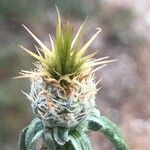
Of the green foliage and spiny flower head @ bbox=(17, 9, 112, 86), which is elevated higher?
spiny flower head @ bbox=(17, 9, 112, 86)

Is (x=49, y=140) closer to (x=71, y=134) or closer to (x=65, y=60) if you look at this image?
(x=71, y=134)

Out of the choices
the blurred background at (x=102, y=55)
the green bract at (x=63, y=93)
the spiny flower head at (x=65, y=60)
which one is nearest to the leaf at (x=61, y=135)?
the green bract at (x=63, y=93)

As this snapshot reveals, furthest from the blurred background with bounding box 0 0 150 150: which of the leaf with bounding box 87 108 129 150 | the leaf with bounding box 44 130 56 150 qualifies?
the leaf with bounding box 44 130 56 150

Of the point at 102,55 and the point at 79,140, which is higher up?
the point at 102,55

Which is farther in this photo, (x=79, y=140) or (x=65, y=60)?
(x=79, y=140)

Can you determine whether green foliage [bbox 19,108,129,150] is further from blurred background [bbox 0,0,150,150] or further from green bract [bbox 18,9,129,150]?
blurred background [bbox 0,0,150,150]

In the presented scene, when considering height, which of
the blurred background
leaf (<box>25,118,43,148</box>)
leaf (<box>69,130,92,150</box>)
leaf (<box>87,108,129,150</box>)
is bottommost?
leaf (<box>69,130,92,150</box>)

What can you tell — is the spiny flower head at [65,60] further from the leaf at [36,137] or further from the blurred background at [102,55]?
the blurred background at [102,55]

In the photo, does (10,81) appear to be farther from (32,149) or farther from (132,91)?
(32,149)

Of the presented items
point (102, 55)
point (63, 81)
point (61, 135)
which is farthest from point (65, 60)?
point (102, 55)
